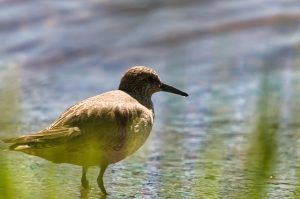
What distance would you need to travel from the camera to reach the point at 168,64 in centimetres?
1099

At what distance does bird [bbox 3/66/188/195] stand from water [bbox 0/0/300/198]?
0.52m

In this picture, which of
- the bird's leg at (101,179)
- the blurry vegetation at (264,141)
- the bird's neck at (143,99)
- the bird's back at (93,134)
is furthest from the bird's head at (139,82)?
the blurry vegetation at (264,141)

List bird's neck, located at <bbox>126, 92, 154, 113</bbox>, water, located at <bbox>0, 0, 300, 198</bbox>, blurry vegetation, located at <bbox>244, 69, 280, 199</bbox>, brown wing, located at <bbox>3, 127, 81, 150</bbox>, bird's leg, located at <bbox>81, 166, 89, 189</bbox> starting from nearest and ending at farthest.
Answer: blurry vegetation, located at <bbox>244, 69, 280, 199</bbox>
brown wing, located at <bbox>3, 127, 81, 150</bbox>
bird's leg, located at <bbox>81, 166, 89, 189</bbox>
bird's neck, located at <bbox>126, 92, 154, 113</bbox>
water, located at <bbox>0, 0, 300, 198</bbox>

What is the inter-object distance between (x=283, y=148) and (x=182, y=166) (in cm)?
105

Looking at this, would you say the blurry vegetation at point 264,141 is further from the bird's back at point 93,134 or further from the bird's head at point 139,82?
the bird's head at point 139,82

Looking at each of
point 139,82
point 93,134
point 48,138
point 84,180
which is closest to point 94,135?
point 93,134

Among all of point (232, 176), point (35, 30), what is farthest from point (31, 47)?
point (232, 176)

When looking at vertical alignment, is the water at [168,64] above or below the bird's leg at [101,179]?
above

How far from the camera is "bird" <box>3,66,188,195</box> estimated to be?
17.7 feet

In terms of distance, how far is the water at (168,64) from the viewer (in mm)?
7305

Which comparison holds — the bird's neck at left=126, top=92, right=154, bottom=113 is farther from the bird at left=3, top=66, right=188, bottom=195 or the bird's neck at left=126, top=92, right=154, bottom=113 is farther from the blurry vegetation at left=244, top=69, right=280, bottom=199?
the blurry vegetation at left=244, top=69, right=280, bottom=199

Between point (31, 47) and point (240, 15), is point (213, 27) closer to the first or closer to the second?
point (240, 15)

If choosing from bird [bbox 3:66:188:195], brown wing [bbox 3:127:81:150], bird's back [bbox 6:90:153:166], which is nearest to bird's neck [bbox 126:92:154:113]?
bird [bbox 3:66:188:195]

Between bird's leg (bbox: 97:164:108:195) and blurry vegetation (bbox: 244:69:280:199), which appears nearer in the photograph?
blurry vegetation (bbox: 244:69:280:199)
